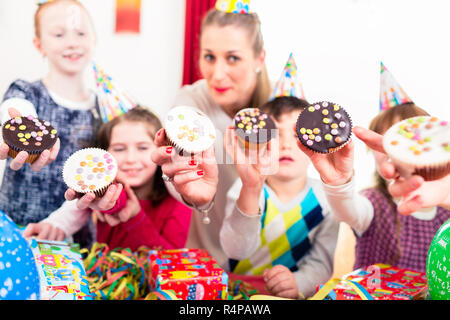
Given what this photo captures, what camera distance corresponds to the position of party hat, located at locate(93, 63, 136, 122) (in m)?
1.64

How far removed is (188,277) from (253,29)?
91 centimetres

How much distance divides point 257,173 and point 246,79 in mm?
395

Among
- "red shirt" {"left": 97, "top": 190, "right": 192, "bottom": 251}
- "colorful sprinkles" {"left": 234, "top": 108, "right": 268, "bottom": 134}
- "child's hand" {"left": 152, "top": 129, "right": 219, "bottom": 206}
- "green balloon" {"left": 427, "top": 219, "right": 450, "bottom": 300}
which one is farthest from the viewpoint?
"red shirt" {"left": 97, "top": 190, "right": 192, "bottom": 251}

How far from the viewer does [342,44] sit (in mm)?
1658

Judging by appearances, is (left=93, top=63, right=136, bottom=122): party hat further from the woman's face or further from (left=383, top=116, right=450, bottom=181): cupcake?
(left=383, top=116, right=450, bottom=181): cupcake

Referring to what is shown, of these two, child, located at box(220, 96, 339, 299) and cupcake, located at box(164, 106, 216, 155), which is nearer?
cupcake, located at box(164, 106, 216, 155)

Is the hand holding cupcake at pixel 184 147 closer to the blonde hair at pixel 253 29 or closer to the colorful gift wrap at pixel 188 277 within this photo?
the colorful gift wrap at pixel 188 277

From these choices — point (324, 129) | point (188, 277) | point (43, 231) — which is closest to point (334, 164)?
point (324, 129)

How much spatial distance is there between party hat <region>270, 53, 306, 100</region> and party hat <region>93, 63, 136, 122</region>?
0.58 m

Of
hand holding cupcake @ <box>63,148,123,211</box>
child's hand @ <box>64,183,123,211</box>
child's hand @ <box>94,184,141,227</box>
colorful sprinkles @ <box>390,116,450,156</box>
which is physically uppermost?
colorful sprinkles @ <box>390,116,450,156</box>

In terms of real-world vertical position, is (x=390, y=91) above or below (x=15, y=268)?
above

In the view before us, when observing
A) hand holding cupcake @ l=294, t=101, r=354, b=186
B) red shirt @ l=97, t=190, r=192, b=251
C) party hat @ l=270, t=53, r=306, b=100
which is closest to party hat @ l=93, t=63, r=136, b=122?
red shirt @ l=97, t=190, r=192, b=251

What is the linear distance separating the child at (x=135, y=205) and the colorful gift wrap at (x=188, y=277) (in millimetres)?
276

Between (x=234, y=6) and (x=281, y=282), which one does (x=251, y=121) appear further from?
(x=281, y=282)
